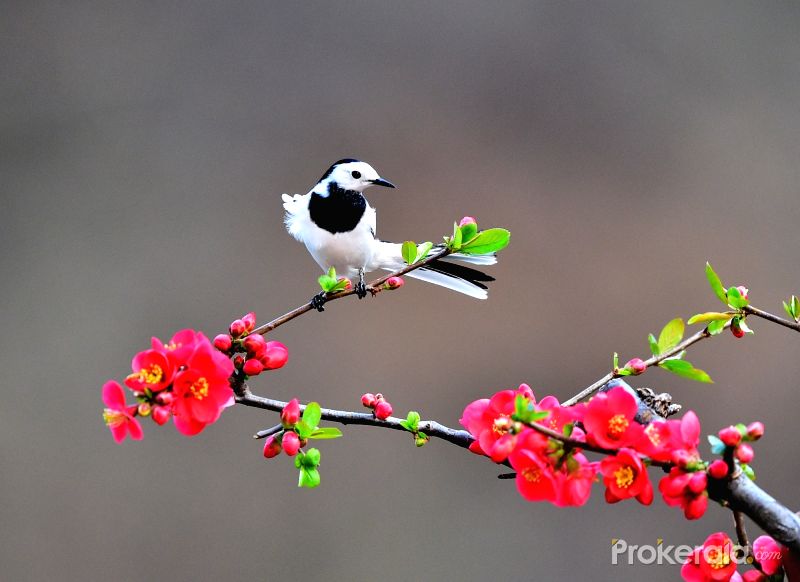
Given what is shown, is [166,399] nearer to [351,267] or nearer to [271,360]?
[271,360]

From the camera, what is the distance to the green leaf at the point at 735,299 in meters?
0.59

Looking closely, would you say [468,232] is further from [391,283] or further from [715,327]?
[715,327]

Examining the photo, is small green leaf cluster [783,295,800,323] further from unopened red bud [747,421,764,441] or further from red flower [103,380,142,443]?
red flower [103,380,142,443]

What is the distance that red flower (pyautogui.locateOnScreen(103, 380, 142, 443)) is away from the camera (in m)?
0.48

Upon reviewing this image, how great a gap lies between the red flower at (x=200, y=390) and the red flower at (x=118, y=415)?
3 centimetres

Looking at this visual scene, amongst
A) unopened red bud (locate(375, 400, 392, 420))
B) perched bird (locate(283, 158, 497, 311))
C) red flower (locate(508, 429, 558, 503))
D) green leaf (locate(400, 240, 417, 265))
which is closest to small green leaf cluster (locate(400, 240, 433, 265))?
green leaf (locate(400, 240, 417, 265))

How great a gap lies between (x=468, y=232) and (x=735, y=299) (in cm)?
22

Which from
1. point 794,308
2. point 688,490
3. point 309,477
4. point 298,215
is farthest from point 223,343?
point 298,215

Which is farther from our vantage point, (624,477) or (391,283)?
(391,283)

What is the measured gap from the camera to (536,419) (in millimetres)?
452

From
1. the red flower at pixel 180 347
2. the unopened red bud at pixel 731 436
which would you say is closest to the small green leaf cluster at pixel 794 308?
the unopened red bud at pixel 731 436

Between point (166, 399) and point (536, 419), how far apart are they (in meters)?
0.24

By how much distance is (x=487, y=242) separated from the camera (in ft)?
2.11

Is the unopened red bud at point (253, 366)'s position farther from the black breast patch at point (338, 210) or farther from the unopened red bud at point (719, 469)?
the black breast patch at point (338, 210)
